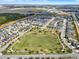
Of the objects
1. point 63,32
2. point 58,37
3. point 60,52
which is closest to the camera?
point 60,52

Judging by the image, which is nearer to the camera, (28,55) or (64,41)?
(28,55)

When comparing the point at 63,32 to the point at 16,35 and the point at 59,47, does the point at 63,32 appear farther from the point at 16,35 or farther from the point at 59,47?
the point at 59,47

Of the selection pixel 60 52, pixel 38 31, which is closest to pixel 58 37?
pixel 38 31

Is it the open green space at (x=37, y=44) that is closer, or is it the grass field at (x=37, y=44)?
the open green space at (x=37, y=44)

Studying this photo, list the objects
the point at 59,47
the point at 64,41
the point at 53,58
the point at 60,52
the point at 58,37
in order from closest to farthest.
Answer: the point at 53,58
the point at 60,52
the point at 59,47
the point at 64,41
the point at 58,37

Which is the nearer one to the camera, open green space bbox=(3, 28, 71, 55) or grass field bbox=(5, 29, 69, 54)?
open green space bbox=(3, 28, 71, 55)
